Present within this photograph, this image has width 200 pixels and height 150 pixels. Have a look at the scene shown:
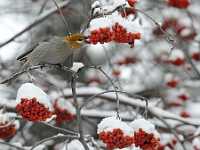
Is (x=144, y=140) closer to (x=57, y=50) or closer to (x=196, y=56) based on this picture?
(x=57, y=50)

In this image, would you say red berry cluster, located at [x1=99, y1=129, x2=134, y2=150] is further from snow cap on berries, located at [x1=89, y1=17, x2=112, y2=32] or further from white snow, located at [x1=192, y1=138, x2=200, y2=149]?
white snow, located at [x1=192, y1=138, x2=200, y2=149]

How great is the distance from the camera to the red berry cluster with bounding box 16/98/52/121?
2209mm

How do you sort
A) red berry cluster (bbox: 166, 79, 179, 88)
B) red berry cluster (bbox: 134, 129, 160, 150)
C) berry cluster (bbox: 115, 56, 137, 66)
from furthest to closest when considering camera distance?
berry cluster (bbox: 115, 56, 137, 66) < red berry cluster (bbox: 166, 79, 179, 88) < red berry cluster (bbox: 134, 129, 160, 150)

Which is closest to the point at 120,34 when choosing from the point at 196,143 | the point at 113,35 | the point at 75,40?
the point at 113,35

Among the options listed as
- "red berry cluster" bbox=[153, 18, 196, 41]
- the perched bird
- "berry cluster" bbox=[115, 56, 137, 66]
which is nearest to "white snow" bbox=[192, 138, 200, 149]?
the perched bird

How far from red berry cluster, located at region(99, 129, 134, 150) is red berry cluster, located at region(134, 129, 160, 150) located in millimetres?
99

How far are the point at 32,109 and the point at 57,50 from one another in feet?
0.91

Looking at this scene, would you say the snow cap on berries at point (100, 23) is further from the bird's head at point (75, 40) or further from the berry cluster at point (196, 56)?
the berry cluster at point (196, 56)

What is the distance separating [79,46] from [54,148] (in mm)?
2249

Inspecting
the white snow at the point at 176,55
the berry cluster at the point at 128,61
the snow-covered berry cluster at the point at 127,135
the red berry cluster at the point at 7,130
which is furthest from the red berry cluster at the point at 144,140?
the berry cluster at the point at 128,61

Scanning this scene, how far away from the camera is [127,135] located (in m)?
2.15

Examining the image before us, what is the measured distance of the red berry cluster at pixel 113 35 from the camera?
220cm

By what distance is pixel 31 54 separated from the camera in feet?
7.88

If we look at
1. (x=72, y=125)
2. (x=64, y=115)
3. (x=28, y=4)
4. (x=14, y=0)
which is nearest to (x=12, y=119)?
(x=64, y=115)
